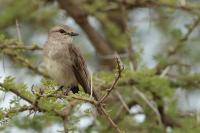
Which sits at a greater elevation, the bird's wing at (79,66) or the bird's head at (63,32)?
the bird's head at (63,32)

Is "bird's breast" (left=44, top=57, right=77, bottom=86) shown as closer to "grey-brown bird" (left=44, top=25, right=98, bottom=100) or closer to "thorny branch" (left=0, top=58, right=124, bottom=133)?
"grey-brown bird" (left=44, top=25, right=98, bottom=100)

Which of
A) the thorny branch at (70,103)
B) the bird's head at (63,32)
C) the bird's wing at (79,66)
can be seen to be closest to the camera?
the thorny branch at (70,103)

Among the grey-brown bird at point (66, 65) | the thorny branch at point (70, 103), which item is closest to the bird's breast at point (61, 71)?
the grey-brown bird at point (66, 65)

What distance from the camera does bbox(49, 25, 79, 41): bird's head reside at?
589cm

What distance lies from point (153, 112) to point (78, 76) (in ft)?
4.36

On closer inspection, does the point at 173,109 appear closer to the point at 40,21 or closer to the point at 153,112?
the point at 153,112

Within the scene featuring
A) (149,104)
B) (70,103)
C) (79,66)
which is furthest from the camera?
(149,104)

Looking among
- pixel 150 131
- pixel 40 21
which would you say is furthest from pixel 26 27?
pixel 150 131

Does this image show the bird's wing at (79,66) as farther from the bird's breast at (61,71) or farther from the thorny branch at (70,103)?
the thorny branch at (70,103)

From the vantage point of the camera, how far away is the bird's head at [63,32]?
5.89 m

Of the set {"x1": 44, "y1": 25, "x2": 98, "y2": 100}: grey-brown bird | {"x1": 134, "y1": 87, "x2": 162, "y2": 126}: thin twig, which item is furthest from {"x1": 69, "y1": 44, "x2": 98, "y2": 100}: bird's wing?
{"x1": 134, "y1": 87, "x2": 162, "y2": 126}: thin twig

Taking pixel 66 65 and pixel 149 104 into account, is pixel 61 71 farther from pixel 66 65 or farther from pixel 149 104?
pixel 149 104

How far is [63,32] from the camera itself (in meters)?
6.00

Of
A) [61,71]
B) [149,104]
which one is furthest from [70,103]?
[149,104]
